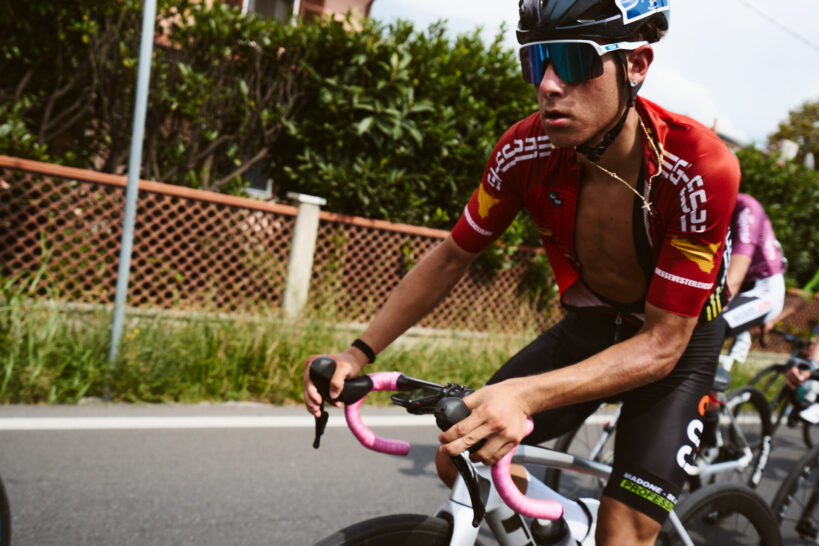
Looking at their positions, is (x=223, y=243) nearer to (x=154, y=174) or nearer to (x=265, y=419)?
(x=154, y=174)

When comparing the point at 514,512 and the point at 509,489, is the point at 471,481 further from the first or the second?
the point at 514,512

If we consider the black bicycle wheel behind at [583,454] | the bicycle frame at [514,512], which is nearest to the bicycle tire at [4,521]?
the bicycle frame at [514,512]

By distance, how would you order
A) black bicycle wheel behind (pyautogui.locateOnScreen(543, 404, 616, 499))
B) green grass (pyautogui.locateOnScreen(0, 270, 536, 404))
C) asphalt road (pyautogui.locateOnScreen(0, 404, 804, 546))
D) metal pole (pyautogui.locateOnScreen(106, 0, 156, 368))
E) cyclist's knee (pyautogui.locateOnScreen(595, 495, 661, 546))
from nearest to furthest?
1. cyclist's knee (pyautogui.locateOnScreen(595, 495, 661, 546))
2. asphalt road (pyautogui.locateOnScreen(0, 404, 804, 546))
3. black bicycle wheel behind (pyautogui.locateOnScreen(543, 404, 616, 499))
4. green grass (pyautogui.locateOnScreen(0, 270, 536, 404))
5. metal pole (pyautogui.locateOnScreen(106, 0, 156, 368))

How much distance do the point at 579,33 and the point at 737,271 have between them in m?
3.07

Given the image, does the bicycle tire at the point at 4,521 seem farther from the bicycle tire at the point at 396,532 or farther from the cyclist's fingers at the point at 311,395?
the bicycle tire at the point at 396,532

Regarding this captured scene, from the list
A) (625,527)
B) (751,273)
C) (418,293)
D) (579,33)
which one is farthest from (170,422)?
(751,273)

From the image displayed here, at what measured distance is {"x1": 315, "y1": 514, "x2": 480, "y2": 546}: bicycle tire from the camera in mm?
1623

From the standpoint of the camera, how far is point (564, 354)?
2.52 metres

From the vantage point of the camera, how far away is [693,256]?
183cm

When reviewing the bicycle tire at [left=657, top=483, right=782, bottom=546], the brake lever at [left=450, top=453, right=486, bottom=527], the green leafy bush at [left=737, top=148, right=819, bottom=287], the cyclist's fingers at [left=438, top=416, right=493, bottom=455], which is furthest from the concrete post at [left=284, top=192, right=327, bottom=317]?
the green leafy bush at [left=737, top=148, right=819, bottom=287]

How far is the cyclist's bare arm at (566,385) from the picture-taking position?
1.41 meters

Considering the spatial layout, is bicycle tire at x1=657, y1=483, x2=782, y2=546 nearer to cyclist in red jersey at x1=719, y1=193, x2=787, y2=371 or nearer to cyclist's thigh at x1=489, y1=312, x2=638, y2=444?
cyclist's thigh at x1=489, y1=312, x2=638, y2=444

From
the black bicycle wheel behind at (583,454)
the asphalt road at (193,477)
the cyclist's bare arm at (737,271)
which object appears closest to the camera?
the asphalt road at (193,477)

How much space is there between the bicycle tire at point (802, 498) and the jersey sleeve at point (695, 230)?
227 centimetres
